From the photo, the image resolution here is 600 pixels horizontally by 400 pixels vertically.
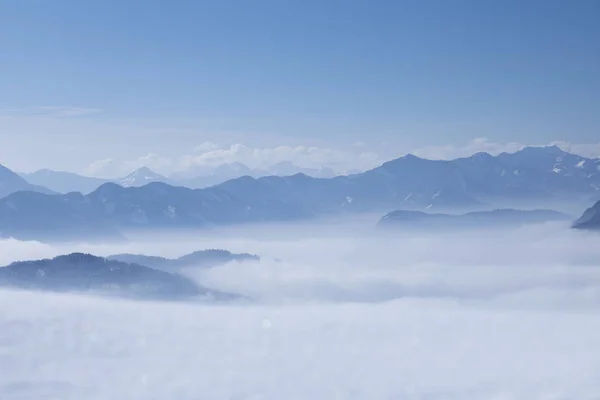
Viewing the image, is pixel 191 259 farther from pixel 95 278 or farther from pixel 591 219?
pixel 591 219

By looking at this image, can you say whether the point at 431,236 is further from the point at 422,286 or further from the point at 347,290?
the point at 347,290

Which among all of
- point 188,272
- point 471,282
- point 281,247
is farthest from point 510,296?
point 281,247

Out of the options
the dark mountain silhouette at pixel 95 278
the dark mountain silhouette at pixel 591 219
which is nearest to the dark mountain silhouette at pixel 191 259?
the dark mountain silhouette at pixel 95 278

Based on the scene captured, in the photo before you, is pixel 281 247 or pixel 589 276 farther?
pixel 281 247

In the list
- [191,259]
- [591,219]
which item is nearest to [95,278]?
[191,259]

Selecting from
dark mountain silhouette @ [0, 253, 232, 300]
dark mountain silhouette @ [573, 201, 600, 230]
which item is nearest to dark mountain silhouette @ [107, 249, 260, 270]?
dark mountain silhouette @ [0, 253, 232, 300]

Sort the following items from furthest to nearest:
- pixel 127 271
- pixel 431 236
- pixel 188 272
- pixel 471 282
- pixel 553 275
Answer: pixel 431 236, pixel 471 282, pixel 188 272, pixel 553 275, pixel 127 271

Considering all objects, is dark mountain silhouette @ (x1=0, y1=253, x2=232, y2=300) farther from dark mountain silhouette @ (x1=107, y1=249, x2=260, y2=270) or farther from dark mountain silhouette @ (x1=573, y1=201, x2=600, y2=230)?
dark mountain silhouette @ (x1=573, y1=201, x2=600, y2=230)

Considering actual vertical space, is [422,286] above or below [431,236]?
below
